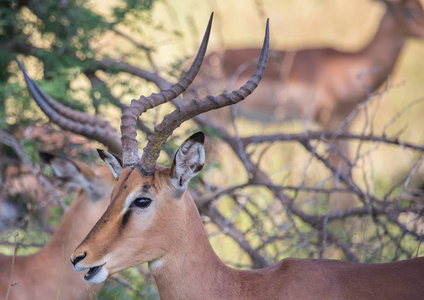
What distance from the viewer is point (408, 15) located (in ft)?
44.4

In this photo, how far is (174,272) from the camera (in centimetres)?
347

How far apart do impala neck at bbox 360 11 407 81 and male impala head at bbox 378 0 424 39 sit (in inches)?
2.5

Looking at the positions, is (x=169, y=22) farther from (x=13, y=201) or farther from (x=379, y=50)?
(x=13, y=201)

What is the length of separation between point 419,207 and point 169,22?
7.78 meters

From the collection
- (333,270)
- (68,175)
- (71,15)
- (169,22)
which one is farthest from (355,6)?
(333,270)

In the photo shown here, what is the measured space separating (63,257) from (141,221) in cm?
122

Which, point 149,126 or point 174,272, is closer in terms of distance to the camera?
point 174,272

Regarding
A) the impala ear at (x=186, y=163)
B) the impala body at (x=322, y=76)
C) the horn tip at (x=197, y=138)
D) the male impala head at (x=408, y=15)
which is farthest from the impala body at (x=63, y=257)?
the male impala head at (x=408, y=15)

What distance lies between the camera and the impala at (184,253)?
10.9 feet

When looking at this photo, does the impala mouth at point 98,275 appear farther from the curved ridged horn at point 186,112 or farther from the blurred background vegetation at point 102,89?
the blurred background vegetation at point 102,89

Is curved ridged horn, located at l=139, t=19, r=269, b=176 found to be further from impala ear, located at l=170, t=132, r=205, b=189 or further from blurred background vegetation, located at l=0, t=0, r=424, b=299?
blurred background vegetation, located at l=0, t=0, r=424, b=299

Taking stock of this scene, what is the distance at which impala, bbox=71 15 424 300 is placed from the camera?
3326mm

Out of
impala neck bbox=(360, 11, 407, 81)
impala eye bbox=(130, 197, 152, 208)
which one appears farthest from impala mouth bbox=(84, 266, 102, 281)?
impala neck bbox=(360, 11, 407, 81)

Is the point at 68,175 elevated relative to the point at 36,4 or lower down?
lower down
